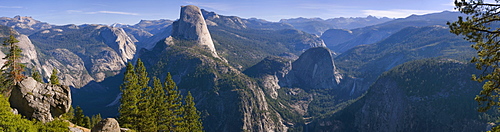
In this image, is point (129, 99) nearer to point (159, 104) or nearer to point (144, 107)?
point (144, 107)

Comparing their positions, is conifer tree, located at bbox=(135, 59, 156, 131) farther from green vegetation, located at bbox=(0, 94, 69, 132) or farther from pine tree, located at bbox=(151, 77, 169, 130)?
green vegetation, located at bbox=(0, 94, 69, 132)

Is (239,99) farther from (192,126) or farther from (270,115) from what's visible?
(192,126)

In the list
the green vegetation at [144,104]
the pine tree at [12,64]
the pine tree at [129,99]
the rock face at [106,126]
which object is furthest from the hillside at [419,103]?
the pine tree at [12,64]

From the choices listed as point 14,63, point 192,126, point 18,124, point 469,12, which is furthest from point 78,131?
point 469,12

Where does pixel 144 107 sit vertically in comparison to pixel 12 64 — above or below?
below

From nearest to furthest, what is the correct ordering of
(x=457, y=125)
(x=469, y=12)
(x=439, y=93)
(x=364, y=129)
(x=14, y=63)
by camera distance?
(x=469, y=12)
(x=14, y=63)
(x=457, y=125)
(x=439, y=93)
(x=364, y=129)

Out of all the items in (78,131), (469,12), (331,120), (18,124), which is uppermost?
(469,12)

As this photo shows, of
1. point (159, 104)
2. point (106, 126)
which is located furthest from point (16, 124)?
point (159, 104)

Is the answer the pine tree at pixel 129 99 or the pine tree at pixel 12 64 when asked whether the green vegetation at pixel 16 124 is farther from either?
the pine tree at pixel 129 99
